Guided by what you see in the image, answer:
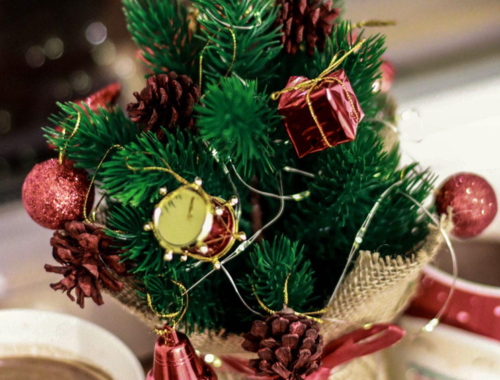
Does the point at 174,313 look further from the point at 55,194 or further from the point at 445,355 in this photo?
the point at 445,355

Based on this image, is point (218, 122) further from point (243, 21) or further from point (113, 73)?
point (113, 73)

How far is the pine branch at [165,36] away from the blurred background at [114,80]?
33 cm

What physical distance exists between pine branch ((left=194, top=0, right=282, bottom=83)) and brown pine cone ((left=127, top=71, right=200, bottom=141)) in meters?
0.02

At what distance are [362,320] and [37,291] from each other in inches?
18.0

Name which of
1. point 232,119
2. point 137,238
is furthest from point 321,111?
point 137,238

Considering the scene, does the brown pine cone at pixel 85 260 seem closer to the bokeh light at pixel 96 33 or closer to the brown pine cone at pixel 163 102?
the brown pine cone at pixel 163 102

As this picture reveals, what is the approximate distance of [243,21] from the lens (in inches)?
12.0

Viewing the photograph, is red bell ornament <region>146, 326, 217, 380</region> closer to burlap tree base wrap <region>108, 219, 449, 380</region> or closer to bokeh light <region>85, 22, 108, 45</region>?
burlap tree base wrap <region>108, 219, 449, 380</region>

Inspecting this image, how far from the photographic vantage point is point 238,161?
1.09 ft

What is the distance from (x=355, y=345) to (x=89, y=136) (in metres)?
0.28

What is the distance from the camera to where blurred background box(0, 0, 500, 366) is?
1.94 feet

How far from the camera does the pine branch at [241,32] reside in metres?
0.30

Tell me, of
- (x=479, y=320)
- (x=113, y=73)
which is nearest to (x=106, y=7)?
(x=113, y=73)

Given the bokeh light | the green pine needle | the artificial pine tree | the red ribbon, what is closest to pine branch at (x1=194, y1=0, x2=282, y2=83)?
the artificial pine tree
